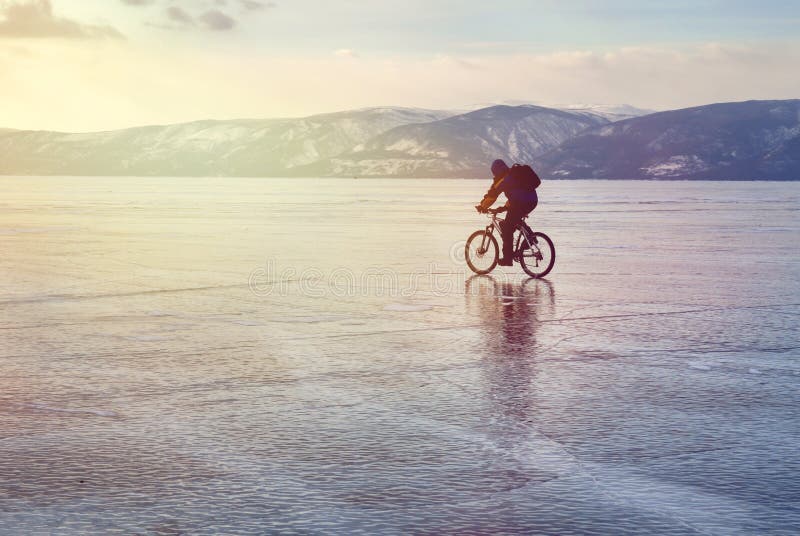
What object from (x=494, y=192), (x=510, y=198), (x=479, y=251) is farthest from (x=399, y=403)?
(x=479, y=251)

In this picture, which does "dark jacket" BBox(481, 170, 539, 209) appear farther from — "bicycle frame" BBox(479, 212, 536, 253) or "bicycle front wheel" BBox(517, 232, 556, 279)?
"bicycle front wheel" BBox(517, 232, 556, 279)

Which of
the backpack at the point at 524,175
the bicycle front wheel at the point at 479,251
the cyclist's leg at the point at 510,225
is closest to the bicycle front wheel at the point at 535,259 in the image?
the cyclist's leg at the point at 510,225

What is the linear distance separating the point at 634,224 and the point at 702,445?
98.7ft

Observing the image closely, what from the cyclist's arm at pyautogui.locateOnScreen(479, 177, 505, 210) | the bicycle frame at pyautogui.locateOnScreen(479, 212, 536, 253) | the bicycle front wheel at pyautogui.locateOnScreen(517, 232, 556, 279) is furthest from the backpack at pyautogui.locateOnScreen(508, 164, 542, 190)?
the bicycle front wheel at pyautogui.locateOnScreen(517, 232, 556, 279)

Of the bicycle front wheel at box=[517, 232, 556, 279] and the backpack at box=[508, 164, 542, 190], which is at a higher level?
the backpack at box=[508, 164, 542, 190]

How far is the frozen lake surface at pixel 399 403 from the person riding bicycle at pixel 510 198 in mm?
769

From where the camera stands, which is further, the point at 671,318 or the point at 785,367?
the point at 671,318

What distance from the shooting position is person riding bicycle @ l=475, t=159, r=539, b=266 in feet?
55.9

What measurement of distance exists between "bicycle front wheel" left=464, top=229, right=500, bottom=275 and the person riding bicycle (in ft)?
1.65

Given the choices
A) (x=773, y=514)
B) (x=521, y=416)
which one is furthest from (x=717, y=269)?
(x=773, y=514)

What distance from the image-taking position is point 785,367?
8.83m

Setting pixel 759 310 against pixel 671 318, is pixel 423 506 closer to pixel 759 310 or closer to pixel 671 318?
pixel 671 318

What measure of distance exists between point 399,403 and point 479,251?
35.3 ft

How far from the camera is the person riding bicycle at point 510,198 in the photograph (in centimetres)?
1705
